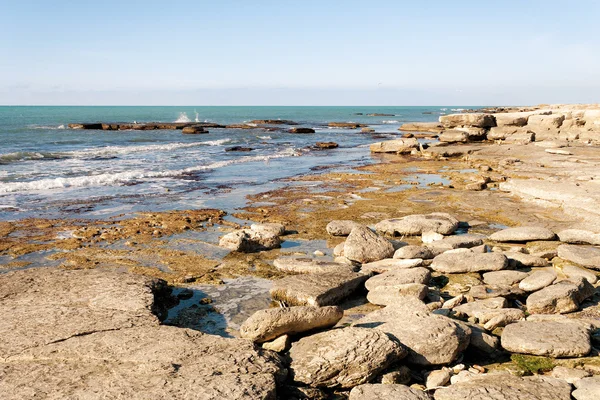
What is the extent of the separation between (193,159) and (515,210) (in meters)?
19.7

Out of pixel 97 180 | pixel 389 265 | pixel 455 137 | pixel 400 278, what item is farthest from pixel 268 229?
pixel 455 137

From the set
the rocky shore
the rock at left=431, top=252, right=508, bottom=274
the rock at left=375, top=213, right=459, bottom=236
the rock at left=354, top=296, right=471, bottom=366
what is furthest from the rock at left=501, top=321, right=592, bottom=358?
the rock at left=375, top=213, right=459, bottom=236

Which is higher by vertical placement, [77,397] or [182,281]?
[77,397]

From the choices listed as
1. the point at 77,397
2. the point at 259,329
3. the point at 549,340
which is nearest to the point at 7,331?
the point at 77,397

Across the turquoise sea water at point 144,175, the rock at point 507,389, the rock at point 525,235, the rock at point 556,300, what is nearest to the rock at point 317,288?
the rock at point 556,300

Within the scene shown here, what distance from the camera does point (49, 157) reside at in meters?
29.4

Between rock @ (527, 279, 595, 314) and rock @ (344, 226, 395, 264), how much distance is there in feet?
9.54

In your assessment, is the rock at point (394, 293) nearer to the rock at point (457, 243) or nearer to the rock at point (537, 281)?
the rock at point (537, 281)

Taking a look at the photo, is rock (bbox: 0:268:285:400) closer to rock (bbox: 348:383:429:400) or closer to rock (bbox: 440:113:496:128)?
rock (bbox: 348:383:429:400)

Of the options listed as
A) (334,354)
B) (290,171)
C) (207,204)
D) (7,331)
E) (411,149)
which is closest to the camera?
(334,354)

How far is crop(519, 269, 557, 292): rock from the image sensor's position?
295 inches

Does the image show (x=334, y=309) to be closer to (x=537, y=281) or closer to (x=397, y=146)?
(x=537, y=281)

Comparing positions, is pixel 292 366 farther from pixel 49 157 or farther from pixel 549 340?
pixel 49 157

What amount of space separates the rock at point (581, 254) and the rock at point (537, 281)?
52.2 inches
